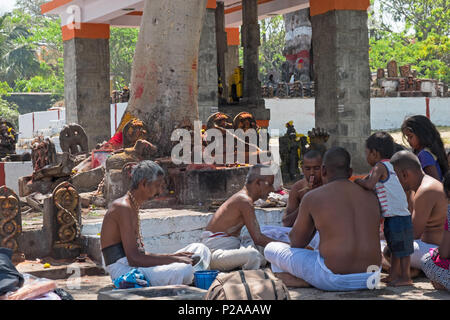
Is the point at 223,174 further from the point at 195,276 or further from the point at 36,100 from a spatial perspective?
the point at 36,100

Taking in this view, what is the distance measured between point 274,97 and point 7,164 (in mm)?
15400

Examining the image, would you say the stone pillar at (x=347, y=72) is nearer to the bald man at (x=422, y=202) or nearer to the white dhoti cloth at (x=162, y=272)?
the bald man at (x=422, y=202)

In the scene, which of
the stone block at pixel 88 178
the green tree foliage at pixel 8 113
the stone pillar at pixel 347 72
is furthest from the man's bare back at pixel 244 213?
the green tree foliage at pixel 8 113

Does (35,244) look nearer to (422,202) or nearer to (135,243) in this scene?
(135,243)

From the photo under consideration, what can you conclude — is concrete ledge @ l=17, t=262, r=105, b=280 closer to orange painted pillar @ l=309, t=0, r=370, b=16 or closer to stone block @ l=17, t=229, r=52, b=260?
stone block @ l=17, t=229, r=52, b=260

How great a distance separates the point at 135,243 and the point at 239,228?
129 cm

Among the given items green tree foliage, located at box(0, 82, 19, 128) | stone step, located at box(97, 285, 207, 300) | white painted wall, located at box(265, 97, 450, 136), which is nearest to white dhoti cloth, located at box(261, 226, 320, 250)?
stone step, located at box(97, 285, 207, 300)

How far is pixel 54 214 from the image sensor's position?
263 inches

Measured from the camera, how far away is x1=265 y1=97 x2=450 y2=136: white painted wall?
2508 centimetres

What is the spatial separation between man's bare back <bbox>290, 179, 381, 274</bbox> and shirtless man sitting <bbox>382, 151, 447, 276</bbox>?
632mm

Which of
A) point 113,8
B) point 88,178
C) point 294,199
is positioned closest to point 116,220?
point 294,199

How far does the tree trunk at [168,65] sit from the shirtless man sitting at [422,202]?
4.93 m

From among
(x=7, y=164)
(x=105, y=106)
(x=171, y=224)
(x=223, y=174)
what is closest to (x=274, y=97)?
(x=105, y=106)

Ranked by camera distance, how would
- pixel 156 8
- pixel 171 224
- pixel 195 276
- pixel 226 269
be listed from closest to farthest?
pixel 195 276, pixel 226 269, pixel 171 224, pixel 156 8
